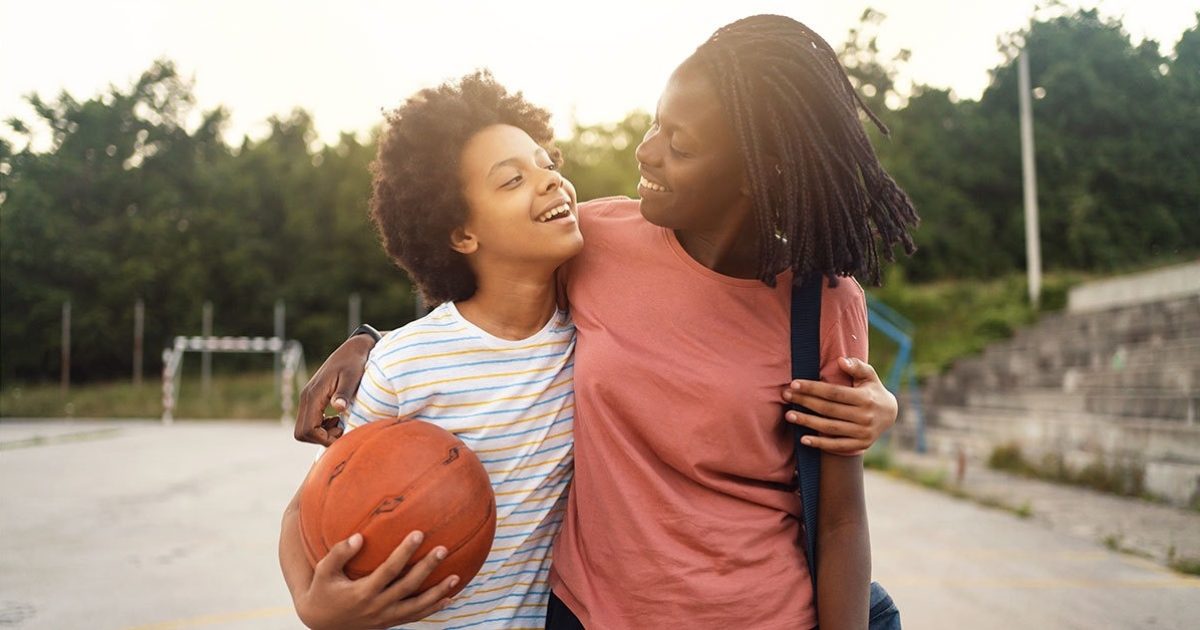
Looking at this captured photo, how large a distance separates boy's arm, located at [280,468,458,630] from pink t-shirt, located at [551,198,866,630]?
293 millimetres

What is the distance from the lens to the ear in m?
2.01

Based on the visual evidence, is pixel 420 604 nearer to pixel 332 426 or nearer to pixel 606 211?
pixel 332 426

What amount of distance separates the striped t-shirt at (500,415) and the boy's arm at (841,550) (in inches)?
20.2

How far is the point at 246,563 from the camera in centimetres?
546

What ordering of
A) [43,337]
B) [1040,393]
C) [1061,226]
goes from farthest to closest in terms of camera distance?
[1061,226] → [43,337] → [1040,393]

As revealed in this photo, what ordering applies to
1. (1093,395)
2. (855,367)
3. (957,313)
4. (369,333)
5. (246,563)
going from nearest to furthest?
(855,367) → (369,333) → (246,563) → (1093,395) → (957,313)

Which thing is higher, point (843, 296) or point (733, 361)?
point (843, 296)

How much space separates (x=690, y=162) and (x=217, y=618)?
3.50m

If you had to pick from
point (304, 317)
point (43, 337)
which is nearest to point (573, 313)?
point (43, 337)

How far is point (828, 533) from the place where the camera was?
1.65 m

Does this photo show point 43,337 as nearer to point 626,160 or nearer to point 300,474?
point 300,474

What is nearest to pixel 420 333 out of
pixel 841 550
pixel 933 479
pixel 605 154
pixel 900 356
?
pixel 841 550

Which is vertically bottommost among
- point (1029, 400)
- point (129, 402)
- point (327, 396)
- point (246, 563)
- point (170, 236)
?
point (129, 402)

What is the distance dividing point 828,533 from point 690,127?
72 cm
